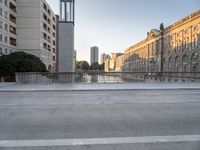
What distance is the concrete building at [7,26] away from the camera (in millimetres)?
44500

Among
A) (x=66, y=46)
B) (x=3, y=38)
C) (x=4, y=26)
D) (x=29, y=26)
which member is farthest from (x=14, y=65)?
(x=29, y=26)

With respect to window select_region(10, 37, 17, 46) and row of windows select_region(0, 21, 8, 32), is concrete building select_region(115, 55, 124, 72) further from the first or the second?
row of windows select_region(0, 21, 8, 32)

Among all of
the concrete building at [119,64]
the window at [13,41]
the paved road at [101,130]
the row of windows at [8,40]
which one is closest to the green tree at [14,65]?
the row of windows at [8,40]

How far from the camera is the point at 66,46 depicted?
1510 inches

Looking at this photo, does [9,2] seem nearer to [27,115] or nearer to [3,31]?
[3,31]

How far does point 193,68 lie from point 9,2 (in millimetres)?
55737

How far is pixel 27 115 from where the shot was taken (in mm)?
7641

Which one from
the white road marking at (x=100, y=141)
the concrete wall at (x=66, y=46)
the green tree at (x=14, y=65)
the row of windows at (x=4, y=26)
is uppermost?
the row of windows at (x=4, y=26)

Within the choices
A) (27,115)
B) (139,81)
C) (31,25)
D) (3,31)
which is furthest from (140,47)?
(27,115)

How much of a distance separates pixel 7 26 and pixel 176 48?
60029mm

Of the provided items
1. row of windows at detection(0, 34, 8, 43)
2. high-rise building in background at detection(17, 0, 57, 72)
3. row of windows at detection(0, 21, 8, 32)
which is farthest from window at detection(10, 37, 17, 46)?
row of windows at detection(0, 21, 8, 32)

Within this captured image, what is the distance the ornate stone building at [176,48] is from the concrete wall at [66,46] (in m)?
19.9

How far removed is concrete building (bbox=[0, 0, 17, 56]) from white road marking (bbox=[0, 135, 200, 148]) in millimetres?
42292

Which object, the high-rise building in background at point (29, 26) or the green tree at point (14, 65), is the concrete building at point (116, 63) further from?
the green tree at point (14, 65)
